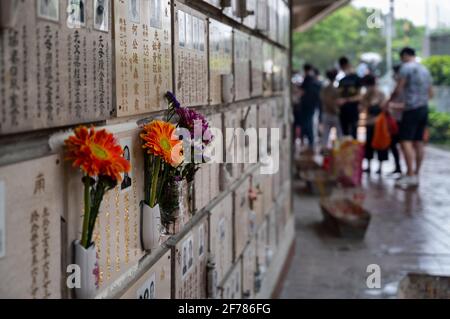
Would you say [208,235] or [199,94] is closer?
[199,94]

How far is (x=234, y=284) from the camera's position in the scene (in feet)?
9.99

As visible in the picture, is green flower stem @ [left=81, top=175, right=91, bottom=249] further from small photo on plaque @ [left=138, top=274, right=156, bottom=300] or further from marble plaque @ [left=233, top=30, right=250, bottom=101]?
marble plaque @ [left=233, top=30, right=250, bottom=101]

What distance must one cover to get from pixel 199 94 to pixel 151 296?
2.75ft

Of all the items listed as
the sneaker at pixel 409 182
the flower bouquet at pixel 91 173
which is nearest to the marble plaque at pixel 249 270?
the flower bouquet at pixel 91 173

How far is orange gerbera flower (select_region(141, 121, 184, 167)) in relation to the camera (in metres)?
1.58

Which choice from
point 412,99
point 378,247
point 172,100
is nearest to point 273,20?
point 378,247

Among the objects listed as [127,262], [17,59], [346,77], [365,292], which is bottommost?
[365,292]

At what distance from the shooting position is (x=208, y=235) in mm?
2486

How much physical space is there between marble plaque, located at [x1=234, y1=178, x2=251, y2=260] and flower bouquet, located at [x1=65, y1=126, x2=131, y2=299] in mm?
1809

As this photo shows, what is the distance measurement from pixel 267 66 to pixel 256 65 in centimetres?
51

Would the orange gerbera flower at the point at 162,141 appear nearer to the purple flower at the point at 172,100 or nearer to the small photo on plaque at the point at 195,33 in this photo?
the purple flower at the point at 172,100

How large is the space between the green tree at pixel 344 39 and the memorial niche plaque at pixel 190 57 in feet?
84.7
